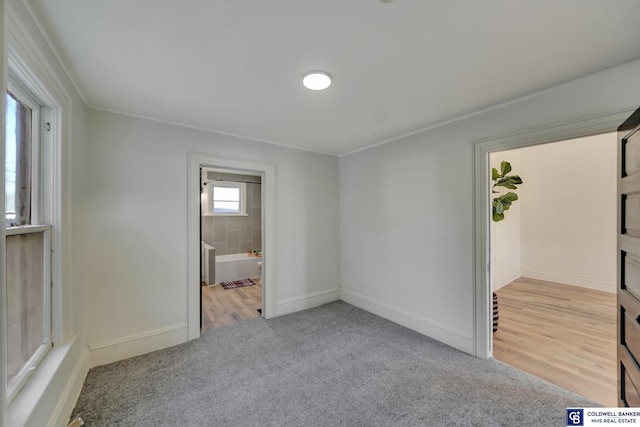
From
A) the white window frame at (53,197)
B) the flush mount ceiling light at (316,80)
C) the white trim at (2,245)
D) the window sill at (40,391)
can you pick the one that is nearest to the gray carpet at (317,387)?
the window sill at (40,391)

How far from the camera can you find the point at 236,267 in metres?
5.22

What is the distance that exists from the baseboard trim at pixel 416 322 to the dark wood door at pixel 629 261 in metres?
1.08

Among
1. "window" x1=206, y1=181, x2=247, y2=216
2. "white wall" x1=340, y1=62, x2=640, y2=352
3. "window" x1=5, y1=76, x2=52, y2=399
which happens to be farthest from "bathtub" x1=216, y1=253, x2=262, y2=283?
"window" x1=5, y1=76, x2=52, y2=399

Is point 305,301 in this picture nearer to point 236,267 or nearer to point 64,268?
point 236,267

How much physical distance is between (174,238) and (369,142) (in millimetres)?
2669

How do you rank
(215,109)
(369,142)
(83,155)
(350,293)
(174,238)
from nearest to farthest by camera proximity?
1. (83,155)
2. (215,109)
3. (174,238)
4. (369,142)
5. (350,293)

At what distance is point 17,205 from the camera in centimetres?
Answer: 137

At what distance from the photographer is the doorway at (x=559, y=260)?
256 cm

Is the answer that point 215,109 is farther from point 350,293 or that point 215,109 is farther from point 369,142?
point 350,293

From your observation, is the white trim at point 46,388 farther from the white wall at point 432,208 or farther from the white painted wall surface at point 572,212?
the white painted wall surface at point 572,212

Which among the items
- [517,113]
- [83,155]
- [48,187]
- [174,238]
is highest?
[517,113]

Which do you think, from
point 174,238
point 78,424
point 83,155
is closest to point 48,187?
point 83,155

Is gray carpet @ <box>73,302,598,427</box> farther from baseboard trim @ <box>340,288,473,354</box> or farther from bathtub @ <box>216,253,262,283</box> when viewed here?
bathtub @ <box>216,253,262,283</box>

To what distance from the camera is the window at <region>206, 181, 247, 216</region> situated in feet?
18.1
